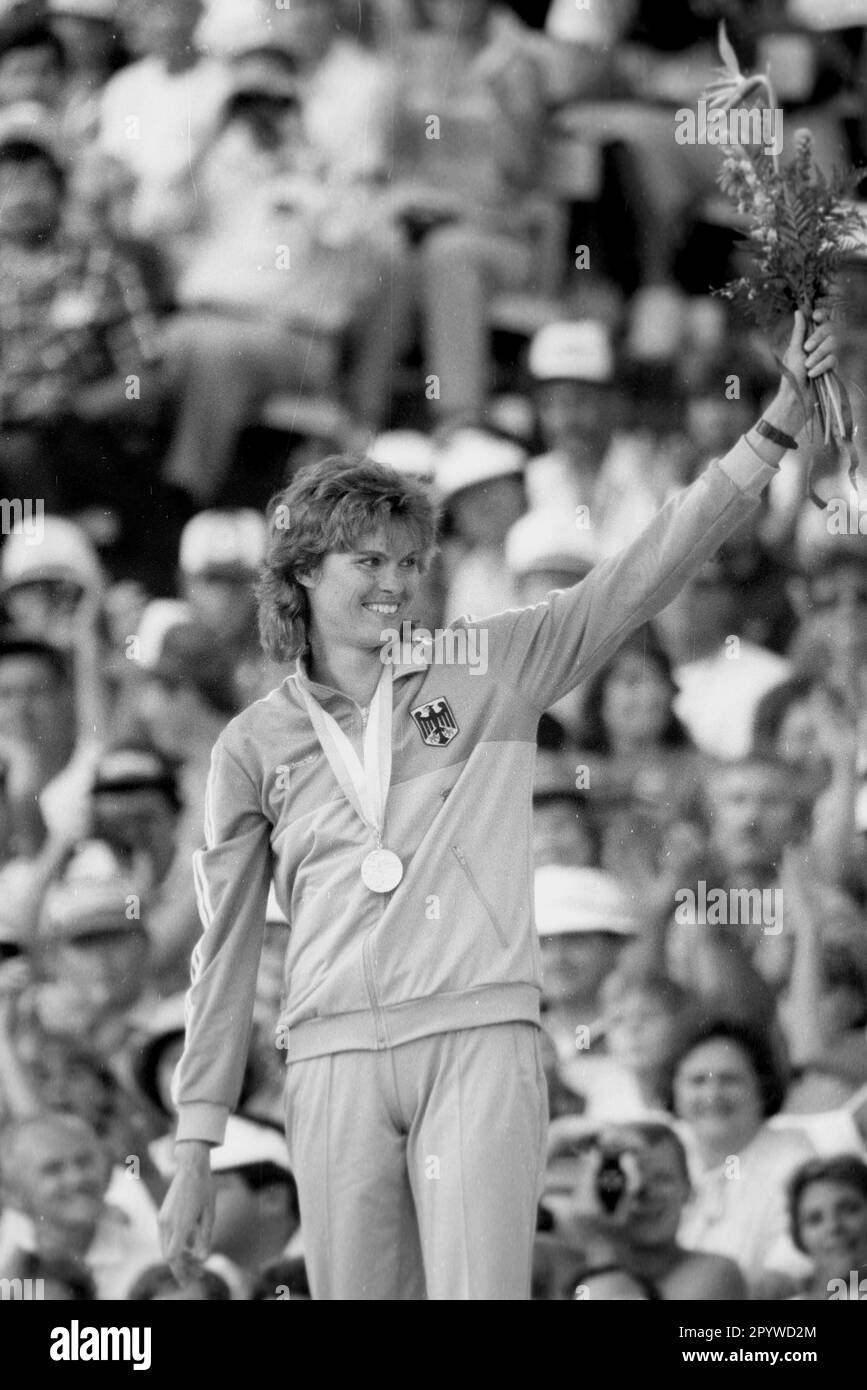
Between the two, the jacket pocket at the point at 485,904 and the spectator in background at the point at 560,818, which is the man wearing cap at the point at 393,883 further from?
the spectator in background at the point at 560,818

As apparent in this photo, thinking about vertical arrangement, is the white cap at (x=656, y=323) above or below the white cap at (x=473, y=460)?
above

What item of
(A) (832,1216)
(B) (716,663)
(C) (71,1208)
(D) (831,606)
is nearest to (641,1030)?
(A) (832,1216)

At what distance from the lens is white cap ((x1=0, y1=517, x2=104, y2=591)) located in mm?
3887

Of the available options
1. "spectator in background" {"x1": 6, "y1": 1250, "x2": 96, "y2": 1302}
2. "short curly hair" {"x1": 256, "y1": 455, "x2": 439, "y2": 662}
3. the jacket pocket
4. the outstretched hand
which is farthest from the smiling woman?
"spectator in background" {"x1": 6, "y1": 1250, "x2": 96, "y2": 1302}

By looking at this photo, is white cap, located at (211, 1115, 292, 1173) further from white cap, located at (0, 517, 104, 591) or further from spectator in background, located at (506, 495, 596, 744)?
white cap, located at (0, 517, 104, 591)

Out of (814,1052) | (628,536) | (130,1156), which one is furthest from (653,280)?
(130,1156)

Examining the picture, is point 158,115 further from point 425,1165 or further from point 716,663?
point 425,1165

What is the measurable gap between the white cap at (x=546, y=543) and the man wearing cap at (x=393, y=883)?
1.23 metres

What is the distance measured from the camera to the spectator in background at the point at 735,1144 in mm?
3777

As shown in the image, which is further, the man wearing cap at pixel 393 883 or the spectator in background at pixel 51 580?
the spectator in background at pixel 51 580

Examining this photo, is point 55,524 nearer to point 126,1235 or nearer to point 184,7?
point 184,7

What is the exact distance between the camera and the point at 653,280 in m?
3.93


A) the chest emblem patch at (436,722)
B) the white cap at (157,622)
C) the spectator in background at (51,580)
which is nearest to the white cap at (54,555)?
the spectator in background at (51,580)

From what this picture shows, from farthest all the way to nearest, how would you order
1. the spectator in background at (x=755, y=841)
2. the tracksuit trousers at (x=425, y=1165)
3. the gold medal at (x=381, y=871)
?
the spectator in background at (x=755, y=841), the gold medal at (x=381, y=871), the tracksuit trousers at (x=425, y=1165)
